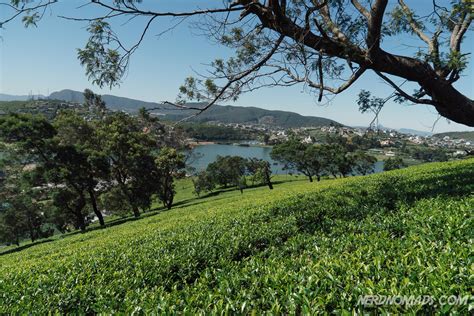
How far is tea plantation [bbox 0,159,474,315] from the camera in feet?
10.2

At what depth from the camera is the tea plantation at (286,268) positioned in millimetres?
3101

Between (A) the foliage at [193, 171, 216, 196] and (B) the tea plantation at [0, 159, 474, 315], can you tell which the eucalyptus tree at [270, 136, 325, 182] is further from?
(B) the tea plantation at [0, 159, 474, 315]

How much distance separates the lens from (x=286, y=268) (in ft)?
14.5

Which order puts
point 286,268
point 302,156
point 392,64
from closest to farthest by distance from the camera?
1. point 286,268
2. point 392,64
3. point 302,156

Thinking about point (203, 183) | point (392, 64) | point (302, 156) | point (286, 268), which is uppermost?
point (392, 64)

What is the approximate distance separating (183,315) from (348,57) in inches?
263

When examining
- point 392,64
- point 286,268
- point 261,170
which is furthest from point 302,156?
point 286,268

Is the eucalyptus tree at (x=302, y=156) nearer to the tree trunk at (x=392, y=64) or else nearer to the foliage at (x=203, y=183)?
the foliage at (x=203, y=183)

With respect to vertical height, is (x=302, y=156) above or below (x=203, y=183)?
above

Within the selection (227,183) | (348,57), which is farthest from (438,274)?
(227,183)

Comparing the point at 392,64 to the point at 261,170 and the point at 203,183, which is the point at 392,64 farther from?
the point at 203,183

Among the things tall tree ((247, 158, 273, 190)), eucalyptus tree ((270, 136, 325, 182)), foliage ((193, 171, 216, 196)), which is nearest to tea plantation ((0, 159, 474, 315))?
tall tree ((247, 158, 273, 190))

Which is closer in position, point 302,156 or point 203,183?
point 203,183

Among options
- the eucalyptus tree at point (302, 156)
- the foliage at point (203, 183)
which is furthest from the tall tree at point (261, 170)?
the foliage at point (203, 183)
